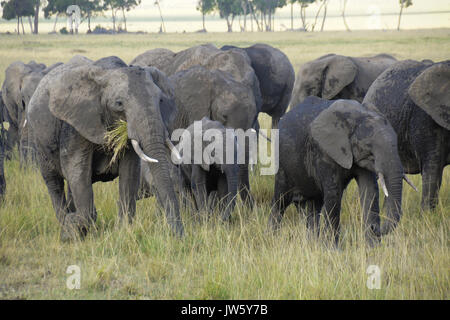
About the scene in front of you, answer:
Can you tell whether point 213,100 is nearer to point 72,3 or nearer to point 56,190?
point 56,190

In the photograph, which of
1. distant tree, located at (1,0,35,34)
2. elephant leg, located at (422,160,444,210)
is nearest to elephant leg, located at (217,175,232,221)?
elephant leg, located at (422,160,444,210)

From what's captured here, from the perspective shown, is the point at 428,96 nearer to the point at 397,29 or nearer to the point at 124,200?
the point at 124,200

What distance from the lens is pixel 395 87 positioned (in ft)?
28.2

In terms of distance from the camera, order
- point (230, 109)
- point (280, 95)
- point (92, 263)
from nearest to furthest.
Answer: point (92, 263) < point (230, 109) < point (280, 95)

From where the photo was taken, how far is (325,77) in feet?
38.4

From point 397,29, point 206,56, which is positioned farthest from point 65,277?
point 397,29

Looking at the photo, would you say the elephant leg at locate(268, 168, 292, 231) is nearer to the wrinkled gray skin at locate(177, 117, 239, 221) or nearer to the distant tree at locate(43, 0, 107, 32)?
the wrinkled gray skin at locate(177, 117, 239, 221)

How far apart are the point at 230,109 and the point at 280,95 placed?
19.4 ft

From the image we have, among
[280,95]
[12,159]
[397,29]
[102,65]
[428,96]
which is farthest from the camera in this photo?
[397,29]

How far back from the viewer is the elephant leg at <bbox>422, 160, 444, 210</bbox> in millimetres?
7688

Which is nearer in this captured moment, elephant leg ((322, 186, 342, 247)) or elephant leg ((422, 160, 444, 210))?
elephant leg ((322, 186, 342, 247))

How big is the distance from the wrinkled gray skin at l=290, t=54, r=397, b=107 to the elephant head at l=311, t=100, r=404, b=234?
211 inches

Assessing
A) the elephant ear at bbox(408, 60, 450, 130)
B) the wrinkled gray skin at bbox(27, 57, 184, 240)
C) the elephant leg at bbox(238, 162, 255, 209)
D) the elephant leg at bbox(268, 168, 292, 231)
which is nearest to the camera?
the wrinkled gray skin at bbox(27, 57, 184, 240)

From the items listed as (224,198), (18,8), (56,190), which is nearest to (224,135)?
(224,198)
